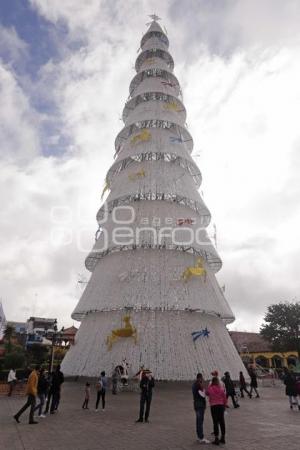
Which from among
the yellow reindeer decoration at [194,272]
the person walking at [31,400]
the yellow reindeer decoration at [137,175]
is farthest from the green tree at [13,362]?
the person walking at [31,400]

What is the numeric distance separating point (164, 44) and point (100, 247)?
94.7 feet

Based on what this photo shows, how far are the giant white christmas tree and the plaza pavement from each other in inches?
254

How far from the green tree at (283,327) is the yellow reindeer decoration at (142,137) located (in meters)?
39.5

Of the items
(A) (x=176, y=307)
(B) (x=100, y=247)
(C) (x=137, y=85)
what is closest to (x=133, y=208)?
(B) (x=100, y=247)

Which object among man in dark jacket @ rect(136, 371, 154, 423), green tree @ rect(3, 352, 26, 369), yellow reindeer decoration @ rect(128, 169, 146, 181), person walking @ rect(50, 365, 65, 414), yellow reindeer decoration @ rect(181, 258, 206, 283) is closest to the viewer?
man in dark jacket @ rect(136, 371, 154, 423)

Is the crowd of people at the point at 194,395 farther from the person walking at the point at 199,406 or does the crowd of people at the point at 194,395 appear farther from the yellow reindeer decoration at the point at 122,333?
the yellow reindeer decoration at the point at 122,333

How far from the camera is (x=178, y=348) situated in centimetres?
2245

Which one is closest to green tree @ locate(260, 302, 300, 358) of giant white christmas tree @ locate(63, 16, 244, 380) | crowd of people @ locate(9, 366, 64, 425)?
giant white christmas tree @ locate(63, 16, 244, 380)

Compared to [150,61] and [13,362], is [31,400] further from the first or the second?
[150,61]

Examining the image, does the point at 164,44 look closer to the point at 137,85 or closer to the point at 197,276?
the point at 137,85

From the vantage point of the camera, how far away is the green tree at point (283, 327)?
55031mm

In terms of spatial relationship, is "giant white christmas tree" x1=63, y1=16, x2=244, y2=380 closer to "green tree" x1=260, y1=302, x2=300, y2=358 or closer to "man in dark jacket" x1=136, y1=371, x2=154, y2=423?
"man in dark jacket" x1=136, y1=371, x2=154, y2=423

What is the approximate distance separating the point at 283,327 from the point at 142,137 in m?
40.8

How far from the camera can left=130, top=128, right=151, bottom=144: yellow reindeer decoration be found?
32.5m
